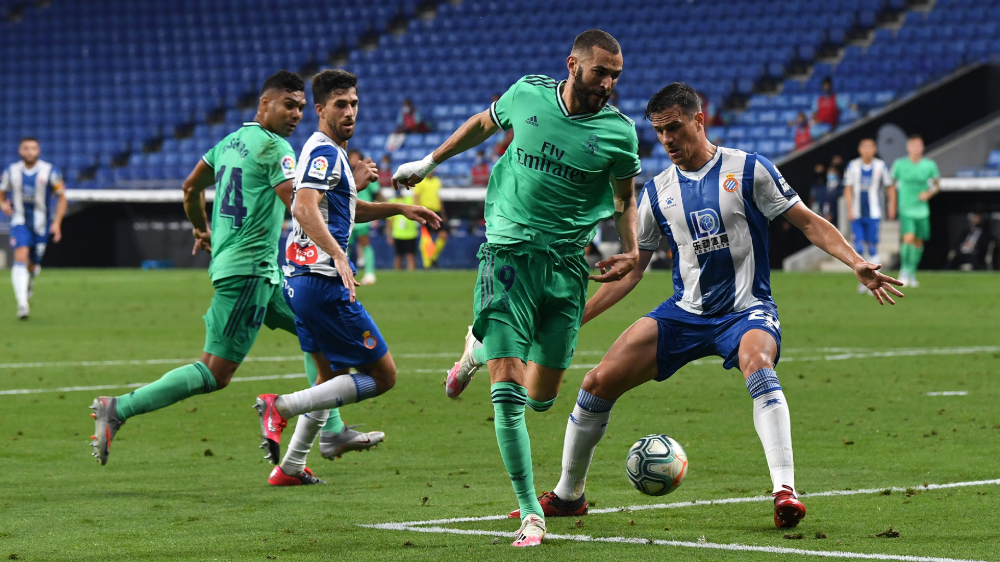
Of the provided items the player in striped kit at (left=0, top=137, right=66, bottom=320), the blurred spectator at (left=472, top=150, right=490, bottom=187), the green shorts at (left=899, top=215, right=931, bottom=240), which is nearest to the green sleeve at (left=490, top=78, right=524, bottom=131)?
the player in striped kit at (left=0, top=137, right=66, bottom=320)

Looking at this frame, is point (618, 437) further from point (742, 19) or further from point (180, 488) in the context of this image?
point (742, 19)

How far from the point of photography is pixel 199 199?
26.9 feet

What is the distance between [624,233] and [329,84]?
1.84m

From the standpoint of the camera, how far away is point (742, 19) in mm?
34562

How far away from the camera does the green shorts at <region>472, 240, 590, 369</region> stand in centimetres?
557

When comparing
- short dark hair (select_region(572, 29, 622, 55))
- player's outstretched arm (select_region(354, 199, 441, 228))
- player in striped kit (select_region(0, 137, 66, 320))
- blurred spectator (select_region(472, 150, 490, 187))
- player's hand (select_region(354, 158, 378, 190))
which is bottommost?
blurred spectator (select_region(472, 150, 490, 187))

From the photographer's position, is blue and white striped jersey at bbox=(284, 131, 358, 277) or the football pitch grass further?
blue and white striped jersey at bbox=(284, 131, 358, 277)

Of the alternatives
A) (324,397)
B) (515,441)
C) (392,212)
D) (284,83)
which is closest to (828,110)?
(284,83)

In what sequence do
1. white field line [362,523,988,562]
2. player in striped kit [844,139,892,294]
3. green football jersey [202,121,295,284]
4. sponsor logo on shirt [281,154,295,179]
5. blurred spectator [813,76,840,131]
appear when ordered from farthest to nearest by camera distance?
blurred spectator [813,76,840,131], player in striped kit [844,139,892,294], green football jersey [202,121,295,284], sponsor logo on shirt [281,154,295,179], white field line [362,523,988,562]

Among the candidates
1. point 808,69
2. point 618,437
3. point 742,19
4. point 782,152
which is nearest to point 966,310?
point 618,437

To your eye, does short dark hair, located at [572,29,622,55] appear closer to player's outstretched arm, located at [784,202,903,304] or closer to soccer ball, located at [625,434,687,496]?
player's outstretched arm, located at [784,202,903,304]

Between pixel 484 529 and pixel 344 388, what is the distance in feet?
5.10

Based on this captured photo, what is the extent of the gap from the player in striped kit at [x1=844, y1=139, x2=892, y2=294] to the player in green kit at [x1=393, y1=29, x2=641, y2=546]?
16602mm

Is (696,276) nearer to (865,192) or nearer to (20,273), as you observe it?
(20,273)
